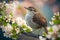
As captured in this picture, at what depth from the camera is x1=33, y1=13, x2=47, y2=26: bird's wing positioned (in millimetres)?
1573

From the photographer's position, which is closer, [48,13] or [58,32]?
[58,32]

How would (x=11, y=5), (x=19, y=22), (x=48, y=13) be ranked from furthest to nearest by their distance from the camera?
1. (x=11, y=5)
2. (x=19, y=22)
3. (x=48, y=13)

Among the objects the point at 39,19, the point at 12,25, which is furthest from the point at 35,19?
the point at 12,25

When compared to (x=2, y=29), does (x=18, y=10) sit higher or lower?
higher

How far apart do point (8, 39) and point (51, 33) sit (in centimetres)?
90

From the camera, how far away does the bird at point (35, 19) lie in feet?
5.18

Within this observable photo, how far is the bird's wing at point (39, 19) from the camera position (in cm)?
157

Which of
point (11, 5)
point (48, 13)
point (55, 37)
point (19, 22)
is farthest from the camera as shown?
point (11, 5)

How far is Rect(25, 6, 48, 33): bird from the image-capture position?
158 cm

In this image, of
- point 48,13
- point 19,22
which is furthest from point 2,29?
point 48,13

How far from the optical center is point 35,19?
5.28 ft

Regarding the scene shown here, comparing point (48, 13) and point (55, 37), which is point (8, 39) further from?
point (55, 37)

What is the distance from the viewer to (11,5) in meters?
1.81

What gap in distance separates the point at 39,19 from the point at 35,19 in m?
0.04
